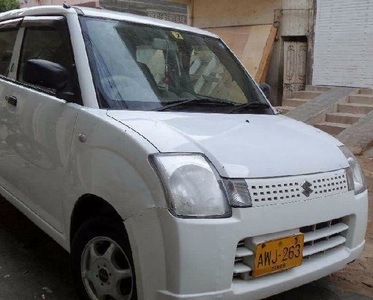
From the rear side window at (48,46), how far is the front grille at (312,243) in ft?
4.91

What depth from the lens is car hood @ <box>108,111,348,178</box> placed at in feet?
6.44

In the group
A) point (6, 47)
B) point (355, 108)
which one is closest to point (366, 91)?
point (355, 108)

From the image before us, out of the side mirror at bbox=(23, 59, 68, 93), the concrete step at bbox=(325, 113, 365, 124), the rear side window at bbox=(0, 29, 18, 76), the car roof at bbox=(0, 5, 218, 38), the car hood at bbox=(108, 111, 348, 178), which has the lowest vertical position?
the concrete step at bbox=(325, 113, 365, 124)

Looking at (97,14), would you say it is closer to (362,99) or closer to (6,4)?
(362,99)

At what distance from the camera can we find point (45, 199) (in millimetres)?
2635

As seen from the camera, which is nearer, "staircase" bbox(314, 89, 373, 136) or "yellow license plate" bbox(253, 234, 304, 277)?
"yellow license plate" bbox(253, 234, 304, 277)

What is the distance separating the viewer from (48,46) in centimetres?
295

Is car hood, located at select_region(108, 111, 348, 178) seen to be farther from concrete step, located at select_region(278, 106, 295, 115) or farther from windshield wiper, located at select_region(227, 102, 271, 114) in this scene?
concrete step, located at select_region(278, 106, 295, 115)

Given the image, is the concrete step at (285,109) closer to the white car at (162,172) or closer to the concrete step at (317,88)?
the concrete step at (317,88)

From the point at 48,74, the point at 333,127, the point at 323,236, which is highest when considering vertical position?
the point at 48,74

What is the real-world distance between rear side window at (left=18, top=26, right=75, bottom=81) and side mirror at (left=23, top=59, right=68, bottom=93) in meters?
0.09

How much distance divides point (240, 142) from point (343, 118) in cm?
658

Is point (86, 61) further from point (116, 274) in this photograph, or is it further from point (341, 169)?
point (341, 169)

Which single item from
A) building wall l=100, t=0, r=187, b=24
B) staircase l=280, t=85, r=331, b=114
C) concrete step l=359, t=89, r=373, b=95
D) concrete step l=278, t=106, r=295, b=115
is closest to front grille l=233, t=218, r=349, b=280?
concrete step l=278, t=106, r=295, b=115
